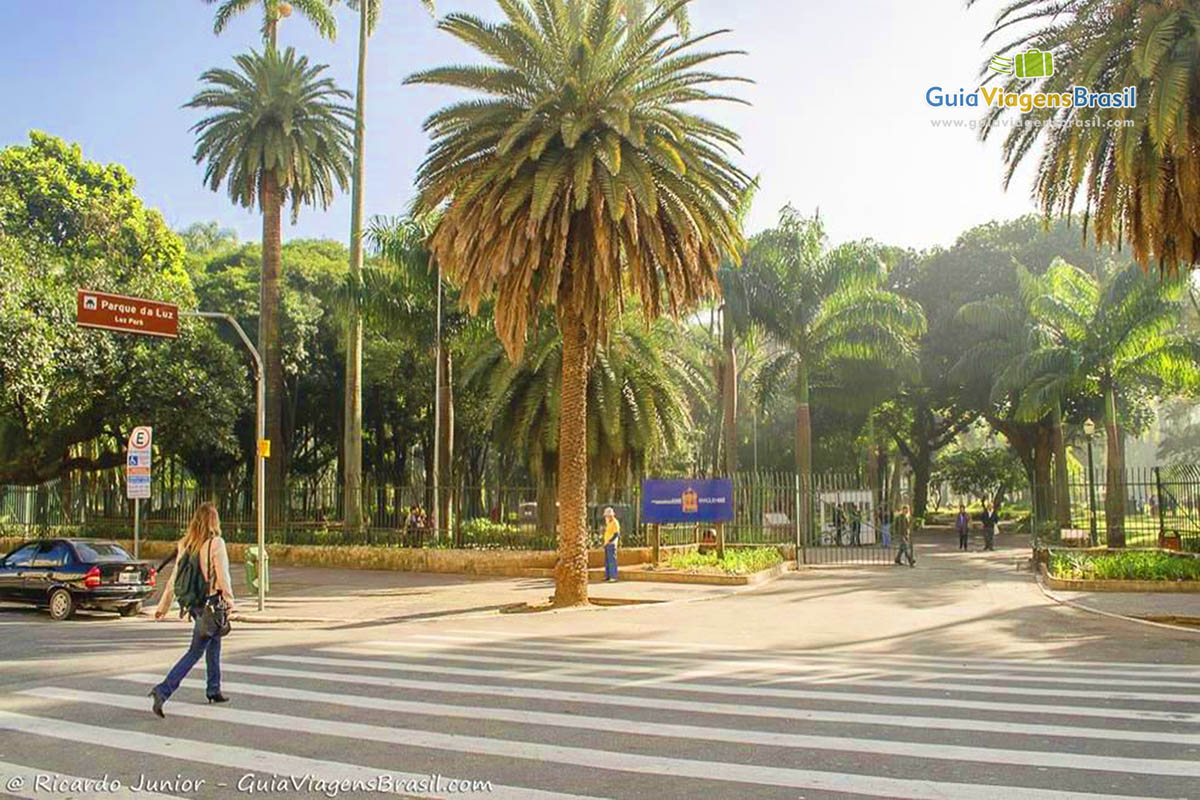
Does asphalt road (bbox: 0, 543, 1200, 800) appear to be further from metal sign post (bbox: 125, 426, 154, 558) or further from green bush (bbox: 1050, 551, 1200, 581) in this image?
metal sign post (bbox: 125, 426, 154, 558)

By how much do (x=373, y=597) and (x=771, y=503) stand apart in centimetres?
1212

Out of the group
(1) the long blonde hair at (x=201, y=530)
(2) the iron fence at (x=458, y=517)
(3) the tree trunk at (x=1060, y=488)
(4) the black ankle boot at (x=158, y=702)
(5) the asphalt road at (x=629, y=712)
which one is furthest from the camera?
(3) the tree trunk at (x=1060, y=488)

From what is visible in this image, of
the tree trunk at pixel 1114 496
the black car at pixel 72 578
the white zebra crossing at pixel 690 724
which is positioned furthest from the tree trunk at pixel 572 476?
the tree trunk at pixel 1114 496

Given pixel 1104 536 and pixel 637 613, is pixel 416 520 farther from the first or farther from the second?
pixel 1104 536

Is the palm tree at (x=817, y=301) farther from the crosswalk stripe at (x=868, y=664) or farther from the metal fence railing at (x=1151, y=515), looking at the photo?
the crosswalk stripe at (x=868, y=664)

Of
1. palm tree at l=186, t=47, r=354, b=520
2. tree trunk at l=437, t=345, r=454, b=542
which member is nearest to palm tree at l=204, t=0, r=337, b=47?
palm tree at l=186, t=47, r=354, b=520

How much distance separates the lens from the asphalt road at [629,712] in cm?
658

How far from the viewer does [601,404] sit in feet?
90.8

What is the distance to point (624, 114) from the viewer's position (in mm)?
17469

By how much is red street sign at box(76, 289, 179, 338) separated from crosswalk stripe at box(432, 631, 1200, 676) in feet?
24.4

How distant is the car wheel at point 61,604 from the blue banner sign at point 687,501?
497 inches

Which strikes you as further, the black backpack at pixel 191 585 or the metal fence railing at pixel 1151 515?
the metal fence railing at pixel 1151 515

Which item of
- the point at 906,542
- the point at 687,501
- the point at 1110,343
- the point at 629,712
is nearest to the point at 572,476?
the point at 687,501

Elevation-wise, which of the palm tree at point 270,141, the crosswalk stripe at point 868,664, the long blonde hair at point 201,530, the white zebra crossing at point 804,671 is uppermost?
the palm tree at point 270,141
